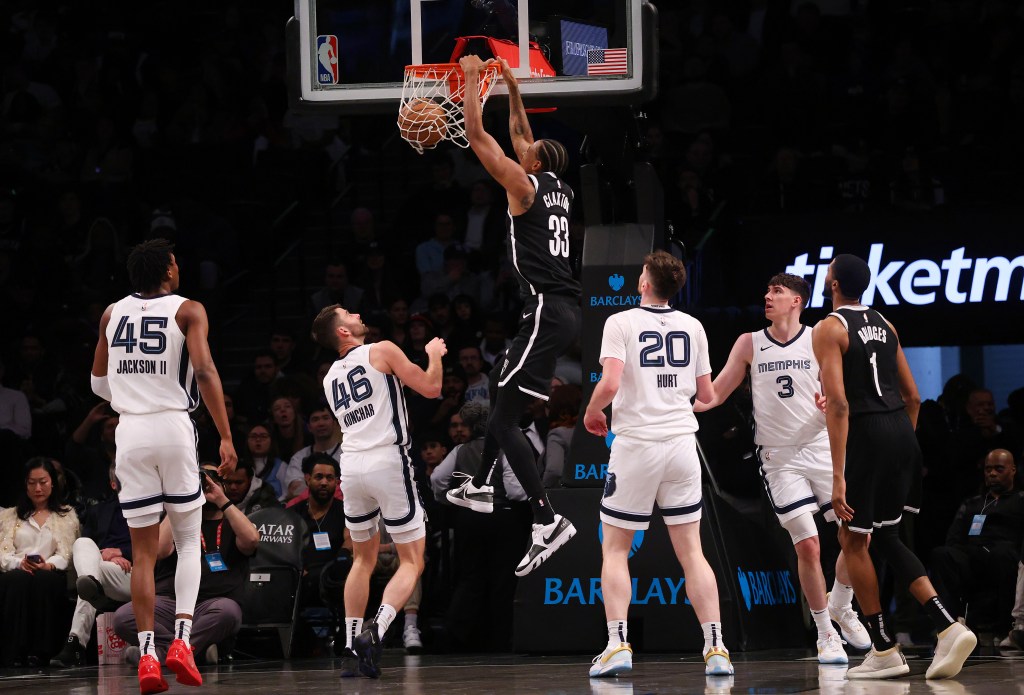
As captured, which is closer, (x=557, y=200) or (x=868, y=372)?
(x=868, y=372)

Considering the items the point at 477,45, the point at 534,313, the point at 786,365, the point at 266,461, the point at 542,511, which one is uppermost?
the point at 477,45

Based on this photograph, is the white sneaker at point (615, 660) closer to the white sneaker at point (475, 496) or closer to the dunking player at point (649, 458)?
the dunking player at point (649, 458)

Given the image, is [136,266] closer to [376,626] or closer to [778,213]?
[376,626]

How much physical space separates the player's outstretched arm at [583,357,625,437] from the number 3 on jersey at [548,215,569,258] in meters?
0.84

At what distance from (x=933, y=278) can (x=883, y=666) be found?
5725mm

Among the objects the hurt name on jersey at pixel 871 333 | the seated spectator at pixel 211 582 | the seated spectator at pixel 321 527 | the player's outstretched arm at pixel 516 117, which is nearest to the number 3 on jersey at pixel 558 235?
the player's outstretched arm at pixel 516 117

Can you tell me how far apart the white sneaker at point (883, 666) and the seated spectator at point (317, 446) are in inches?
226

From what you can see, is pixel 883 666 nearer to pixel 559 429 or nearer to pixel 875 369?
pixel 875 369

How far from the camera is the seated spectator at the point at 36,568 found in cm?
1181

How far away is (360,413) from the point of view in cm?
906

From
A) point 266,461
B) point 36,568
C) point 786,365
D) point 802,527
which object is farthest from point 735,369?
point 36,568

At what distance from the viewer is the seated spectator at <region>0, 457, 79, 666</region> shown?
1181cm

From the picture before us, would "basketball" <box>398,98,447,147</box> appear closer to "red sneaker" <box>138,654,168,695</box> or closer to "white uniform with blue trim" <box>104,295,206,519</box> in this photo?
"white uniform with blue trim" <box>104,295,206,519</box>

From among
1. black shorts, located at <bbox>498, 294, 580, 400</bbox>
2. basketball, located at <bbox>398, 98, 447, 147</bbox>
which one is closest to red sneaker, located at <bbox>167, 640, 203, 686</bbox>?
black shorts, located at <bbox>498, 294, 580, 400</bbox>
